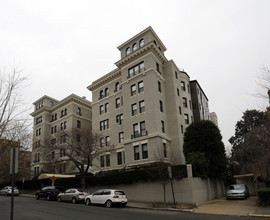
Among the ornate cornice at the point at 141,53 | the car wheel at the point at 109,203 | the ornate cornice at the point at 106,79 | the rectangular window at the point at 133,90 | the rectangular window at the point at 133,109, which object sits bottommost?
the car wheel at the point at 109,203

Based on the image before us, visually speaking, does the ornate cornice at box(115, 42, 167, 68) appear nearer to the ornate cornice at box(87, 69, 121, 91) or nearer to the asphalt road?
the ornate cornice at box(87, 69, 121, 91)

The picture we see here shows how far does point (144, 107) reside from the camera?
32.7 metres

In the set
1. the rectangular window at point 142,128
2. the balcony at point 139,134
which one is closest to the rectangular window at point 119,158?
the balcony at point 139,134

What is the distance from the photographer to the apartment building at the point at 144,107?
31.6 meters

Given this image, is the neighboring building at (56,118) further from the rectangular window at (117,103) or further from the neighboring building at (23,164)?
the rectangular window at (117,103)

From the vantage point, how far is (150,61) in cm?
3319

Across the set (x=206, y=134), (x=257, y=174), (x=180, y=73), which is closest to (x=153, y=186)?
(x=206, y=134)

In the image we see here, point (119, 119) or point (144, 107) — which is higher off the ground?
point (144, 107)

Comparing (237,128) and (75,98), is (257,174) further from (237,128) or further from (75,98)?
(75,98)

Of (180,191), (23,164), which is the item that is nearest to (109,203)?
(180,191)

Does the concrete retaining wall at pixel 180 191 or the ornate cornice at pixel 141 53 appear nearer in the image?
the concrete retaining wall at pixel 180 191

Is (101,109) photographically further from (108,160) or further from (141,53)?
(141,53)

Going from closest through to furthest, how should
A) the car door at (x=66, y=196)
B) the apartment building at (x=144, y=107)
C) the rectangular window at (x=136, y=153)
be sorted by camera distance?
the car door at (x=66, y=196)
the apartment building at (x=144, y=107)
the rectangular window at (x=136, y=153)

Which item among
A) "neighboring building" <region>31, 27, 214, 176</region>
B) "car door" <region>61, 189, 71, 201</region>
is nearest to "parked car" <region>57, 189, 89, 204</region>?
"car door" <region>61, 189, 71, 201</region>
